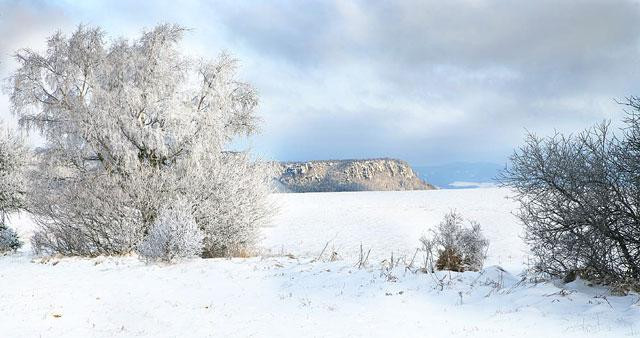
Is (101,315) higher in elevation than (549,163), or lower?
lower

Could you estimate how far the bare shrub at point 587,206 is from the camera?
31.3 ft

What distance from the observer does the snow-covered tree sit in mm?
17234

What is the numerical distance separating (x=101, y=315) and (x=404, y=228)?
2556cm

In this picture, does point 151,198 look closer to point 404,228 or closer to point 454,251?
point 454,251

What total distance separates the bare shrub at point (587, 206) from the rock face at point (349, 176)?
Answer: 296ft

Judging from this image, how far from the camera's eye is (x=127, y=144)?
1750cm

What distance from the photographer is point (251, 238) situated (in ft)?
60.7

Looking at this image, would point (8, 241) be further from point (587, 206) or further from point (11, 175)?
point (587, 206)

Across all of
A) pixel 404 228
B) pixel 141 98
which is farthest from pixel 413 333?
pixel 404 228

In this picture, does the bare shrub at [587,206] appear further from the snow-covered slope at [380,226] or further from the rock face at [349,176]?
the rock face at [349,176]

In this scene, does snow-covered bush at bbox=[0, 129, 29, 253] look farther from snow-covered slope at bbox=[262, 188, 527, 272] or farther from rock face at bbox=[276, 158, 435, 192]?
rock face at bbox=[276, 158, 435, 192]

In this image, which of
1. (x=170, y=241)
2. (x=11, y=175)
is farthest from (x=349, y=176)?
(x=170, y=241)

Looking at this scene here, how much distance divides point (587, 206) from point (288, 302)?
603cm

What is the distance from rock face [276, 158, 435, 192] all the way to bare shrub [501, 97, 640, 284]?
296 feet
